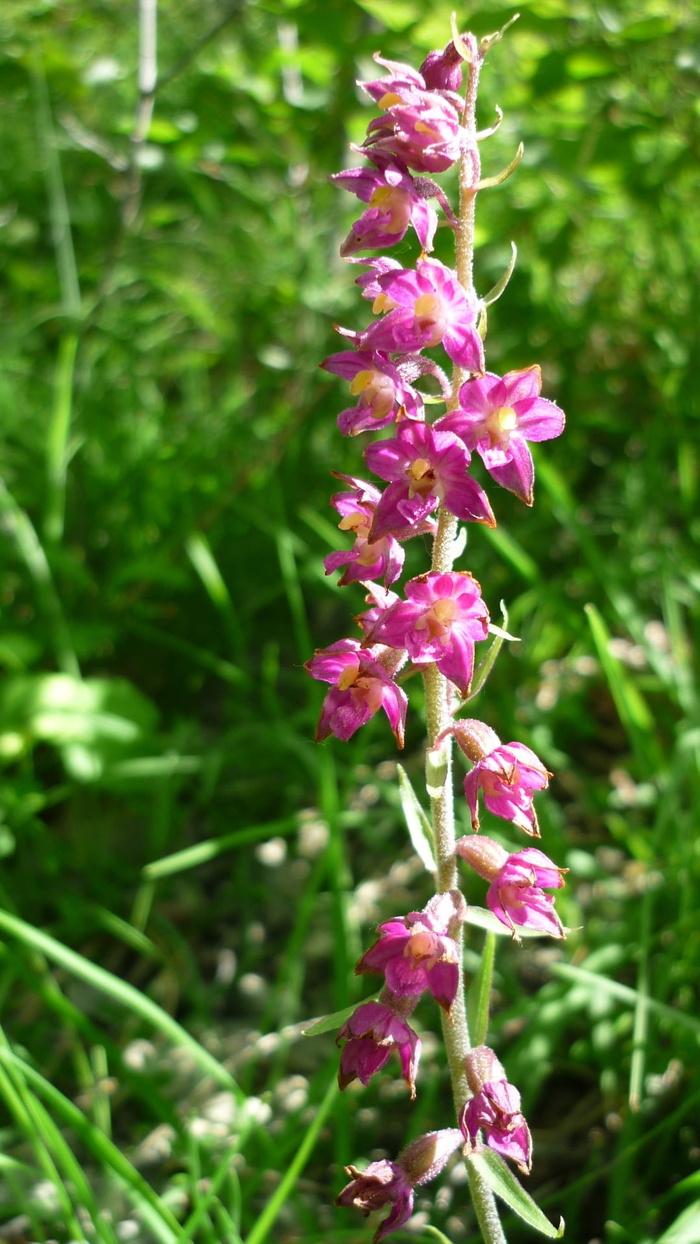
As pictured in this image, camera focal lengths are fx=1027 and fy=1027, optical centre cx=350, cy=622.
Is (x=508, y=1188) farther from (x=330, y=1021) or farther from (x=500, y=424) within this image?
(x=500, y=424)

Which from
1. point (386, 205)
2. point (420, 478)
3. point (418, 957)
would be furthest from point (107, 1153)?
point (386, 205)

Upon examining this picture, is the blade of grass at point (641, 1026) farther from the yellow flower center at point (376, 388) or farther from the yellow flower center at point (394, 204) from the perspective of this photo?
the yellow flower center at point (394, 204)

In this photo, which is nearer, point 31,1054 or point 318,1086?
point 318,1086

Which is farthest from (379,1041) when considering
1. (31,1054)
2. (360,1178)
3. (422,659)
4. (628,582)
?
(628,582)

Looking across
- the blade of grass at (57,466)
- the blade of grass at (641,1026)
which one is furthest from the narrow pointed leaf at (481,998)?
the blade of grass at (57,466)

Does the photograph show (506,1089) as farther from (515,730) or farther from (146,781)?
(146,781)

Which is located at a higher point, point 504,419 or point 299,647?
point 504,419

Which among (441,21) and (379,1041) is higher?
(441,21)
